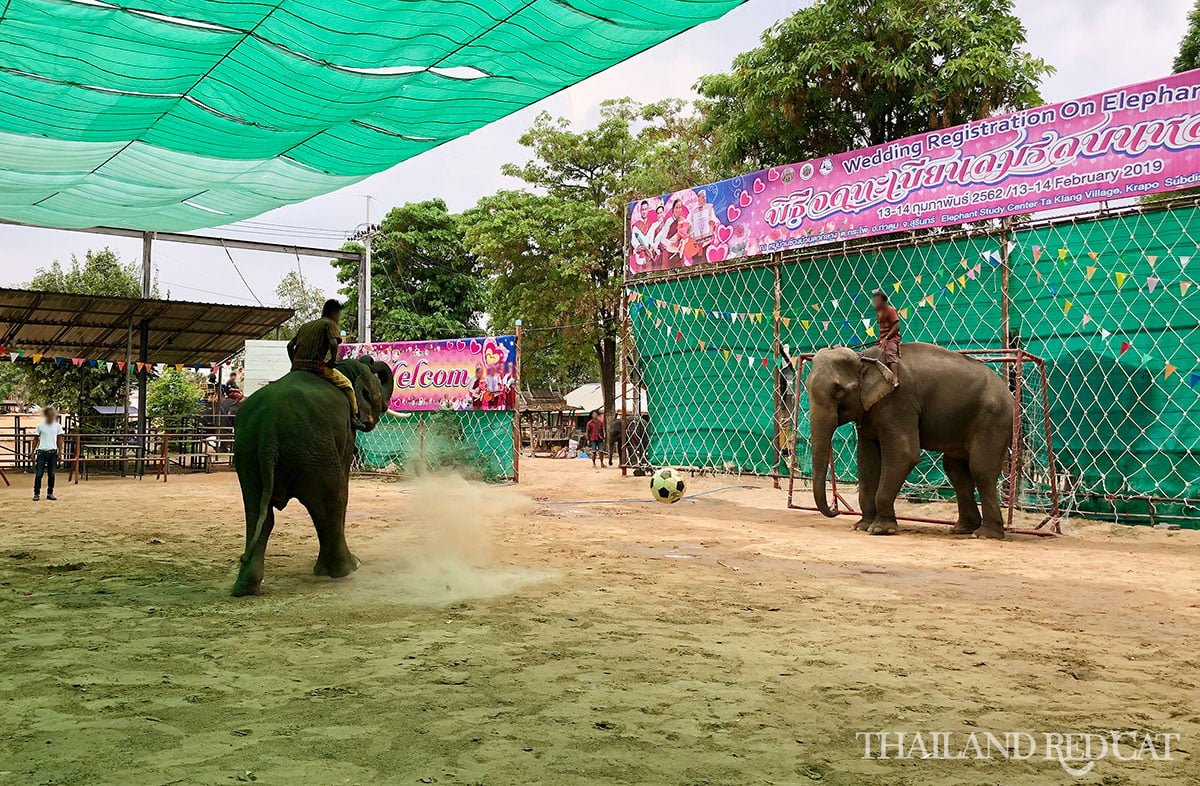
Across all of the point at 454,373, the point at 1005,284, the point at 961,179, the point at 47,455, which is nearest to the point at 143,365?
the point at 47,455

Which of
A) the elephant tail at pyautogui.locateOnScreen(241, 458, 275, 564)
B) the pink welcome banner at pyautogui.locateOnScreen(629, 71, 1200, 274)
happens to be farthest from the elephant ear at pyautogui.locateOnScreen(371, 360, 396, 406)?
the pink welcome banner at pyautogui.locateOnScreen(629, 71, 1200, 274)

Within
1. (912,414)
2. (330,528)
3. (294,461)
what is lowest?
(330,528)

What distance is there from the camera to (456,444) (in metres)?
17.2

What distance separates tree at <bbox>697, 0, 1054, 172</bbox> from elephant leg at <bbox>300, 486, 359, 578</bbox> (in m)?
14.9

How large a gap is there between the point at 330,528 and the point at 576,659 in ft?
9.46

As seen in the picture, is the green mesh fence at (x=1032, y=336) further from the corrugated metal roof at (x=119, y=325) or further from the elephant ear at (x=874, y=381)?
the corrugated metal roof at (x=119, y=325)

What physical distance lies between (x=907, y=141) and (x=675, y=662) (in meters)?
9.98

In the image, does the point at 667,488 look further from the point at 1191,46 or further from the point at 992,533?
the point at 1191,46

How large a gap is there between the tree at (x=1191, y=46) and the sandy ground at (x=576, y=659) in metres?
15.4

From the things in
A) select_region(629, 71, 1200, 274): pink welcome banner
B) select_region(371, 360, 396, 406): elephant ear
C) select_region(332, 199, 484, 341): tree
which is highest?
select_region(332, 199, 484, 341): tree

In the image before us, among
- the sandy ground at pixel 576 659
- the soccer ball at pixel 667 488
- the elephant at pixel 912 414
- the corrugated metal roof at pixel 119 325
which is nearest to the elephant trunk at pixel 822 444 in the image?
the elephant at pixel 912 414

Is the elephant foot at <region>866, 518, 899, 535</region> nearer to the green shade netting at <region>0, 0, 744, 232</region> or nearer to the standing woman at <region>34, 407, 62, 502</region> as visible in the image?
the green shade netting at <region>0, 0, 744, 232</region>

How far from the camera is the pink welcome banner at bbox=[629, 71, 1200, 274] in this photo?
32.6 feet

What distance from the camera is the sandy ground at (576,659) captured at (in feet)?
9.65
